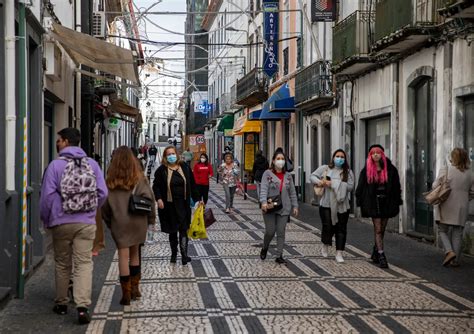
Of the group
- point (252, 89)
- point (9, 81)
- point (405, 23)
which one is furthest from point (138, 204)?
point (252, 89)

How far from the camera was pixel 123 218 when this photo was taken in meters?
8.75

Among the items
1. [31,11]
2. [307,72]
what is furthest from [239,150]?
[31,11]

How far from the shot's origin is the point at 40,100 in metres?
12.0

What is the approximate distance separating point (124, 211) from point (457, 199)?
18.1ft

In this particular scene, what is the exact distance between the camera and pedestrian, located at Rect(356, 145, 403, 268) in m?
11.9

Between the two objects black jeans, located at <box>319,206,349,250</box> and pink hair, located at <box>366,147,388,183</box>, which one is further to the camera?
black jeans, located at <box>319,206,349,250</box>

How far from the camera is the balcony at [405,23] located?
590 inches

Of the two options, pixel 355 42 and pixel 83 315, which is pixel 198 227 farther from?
pixel 355 42

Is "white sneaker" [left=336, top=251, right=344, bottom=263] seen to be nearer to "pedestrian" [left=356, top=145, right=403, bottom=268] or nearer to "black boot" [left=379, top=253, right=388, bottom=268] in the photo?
"pedestrian" [left=356, top=145, right=403, bottom=268]

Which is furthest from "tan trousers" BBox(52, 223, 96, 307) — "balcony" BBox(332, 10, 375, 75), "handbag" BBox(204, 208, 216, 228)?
"balcony" BBox(332, 10, 375, 75)

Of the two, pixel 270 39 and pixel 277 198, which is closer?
pixel 277 198

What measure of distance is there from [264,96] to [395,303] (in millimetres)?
29630

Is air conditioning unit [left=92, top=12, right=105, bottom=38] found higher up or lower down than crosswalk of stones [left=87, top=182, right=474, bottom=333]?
higher up

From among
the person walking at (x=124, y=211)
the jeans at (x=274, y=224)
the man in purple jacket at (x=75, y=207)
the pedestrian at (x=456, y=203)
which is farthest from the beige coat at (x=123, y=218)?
the pedestrian at (x=456, y=203)
